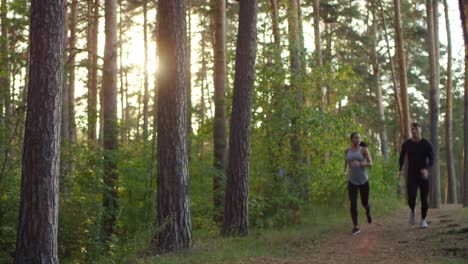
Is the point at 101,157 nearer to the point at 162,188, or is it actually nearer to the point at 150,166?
the point at 150,166

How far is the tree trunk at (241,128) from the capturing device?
11.8 metres

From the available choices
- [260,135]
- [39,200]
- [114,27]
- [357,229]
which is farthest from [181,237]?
[114,27]

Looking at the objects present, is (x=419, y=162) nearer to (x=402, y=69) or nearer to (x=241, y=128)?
(x=241, y=128)

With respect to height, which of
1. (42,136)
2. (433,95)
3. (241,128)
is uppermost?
(433,95)

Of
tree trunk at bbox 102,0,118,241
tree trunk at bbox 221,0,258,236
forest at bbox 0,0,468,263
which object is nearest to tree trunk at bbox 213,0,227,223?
forest at bbox 0,0,468,263

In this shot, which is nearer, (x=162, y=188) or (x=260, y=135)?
(x=162, y=188)

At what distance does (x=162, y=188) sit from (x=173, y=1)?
11.1 feet

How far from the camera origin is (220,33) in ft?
53.4

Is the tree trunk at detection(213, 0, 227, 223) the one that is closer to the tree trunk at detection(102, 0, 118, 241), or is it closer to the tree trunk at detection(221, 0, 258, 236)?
Result: the tree trunk at detection(102, 0, 118, 241)

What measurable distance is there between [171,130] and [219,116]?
6117mm

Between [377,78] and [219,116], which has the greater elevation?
[377,78]

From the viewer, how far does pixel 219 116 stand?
52.1 ft

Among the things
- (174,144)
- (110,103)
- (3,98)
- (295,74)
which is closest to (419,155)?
(295,74)

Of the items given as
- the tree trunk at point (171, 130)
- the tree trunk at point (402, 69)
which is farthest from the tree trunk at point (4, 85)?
the tree trunk at point (402, 69)
